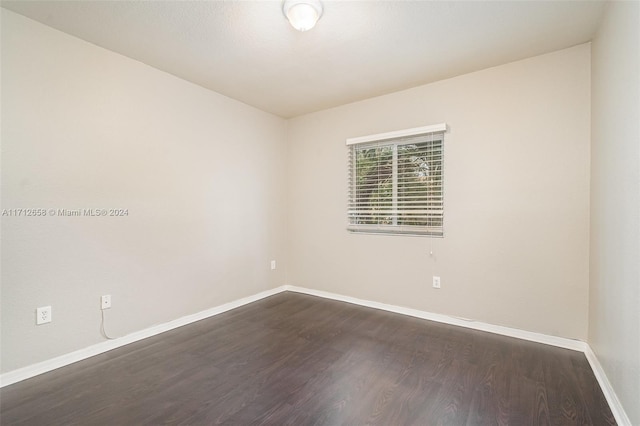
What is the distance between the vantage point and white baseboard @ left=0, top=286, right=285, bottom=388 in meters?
1.91

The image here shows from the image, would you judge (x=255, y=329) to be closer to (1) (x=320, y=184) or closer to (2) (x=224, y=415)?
(2) (x=224, y=415)

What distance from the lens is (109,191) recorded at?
2355mm

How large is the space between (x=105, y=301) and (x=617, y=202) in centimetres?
354

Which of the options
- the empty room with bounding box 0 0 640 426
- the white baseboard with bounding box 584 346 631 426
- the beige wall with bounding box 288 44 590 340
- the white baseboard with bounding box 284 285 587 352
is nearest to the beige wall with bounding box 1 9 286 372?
the empty room with bounding box 0 0 640 426

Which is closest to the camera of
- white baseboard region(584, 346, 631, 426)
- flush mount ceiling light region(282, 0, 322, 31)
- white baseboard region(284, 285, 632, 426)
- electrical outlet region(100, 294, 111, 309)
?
white baseboard region(584, 346, 631, 426)

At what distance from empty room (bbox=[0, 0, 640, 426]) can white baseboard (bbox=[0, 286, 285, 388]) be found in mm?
13

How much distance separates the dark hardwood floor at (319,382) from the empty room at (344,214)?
0.7 inches

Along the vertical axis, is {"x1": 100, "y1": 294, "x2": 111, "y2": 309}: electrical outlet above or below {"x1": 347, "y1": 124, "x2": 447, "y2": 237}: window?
below

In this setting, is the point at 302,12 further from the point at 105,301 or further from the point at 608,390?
the point at 608,390

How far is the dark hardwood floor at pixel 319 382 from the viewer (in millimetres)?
1578

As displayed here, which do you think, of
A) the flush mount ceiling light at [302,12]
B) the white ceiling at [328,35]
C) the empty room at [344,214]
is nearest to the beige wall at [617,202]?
the empty room at [344,214]

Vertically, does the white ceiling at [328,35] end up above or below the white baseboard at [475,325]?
above

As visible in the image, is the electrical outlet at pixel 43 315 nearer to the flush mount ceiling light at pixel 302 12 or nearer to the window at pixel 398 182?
the flush mount ceiling light at pixel 302 12

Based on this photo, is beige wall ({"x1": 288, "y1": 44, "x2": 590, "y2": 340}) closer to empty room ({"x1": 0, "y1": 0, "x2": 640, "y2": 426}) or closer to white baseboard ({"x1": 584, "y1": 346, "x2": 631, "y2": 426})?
empty room ({"x1": 0, "y1": 0, "x2": 640, "y2": 426})
